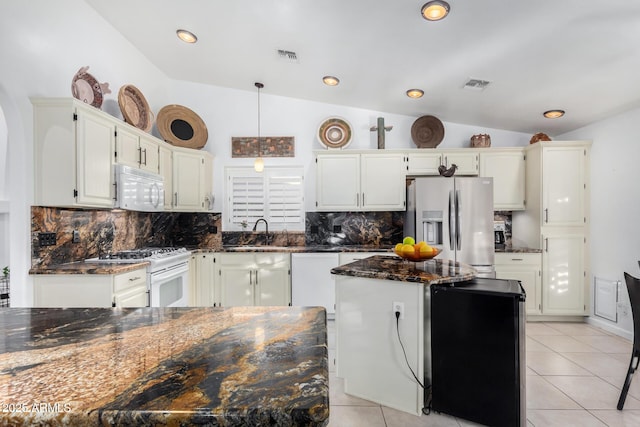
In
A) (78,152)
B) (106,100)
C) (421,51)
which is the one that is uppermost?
(421,51)

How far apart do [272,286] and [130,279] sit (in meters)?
1.67

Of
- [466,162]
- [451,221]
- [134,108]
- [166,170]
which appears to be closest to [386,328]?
[451,221]

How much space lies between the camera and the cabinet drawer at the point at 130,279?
8.21 ft

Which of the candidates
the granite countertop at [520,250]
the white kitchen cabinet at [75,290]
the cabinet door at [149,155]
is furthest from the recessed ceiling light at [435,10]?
the white kitchen cabinet at [75,290]

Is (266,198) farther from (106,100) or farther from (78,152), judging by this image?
(78,152)

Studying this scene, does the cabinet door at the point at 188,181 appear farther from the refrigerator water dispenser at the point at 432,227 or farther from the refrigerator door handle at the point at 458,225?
the refrigerator door handle at the point at 458,225

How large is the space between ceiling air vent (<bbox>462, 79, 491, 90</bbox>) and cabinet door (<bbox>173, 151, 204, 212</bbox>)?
10.9 ft

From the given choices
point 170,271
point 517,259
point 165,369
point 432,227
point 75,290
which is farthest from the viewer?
point 517,259

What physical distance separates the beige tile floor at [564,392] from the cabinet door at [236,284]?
1.25 m

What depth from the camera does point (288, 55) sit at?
10.9ft

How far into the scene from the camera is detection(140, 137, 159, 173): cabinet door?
338 cm

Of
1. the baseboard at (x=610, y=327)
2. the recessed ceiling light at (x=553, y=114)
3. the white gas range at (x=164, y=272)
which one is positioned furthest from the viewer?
the recessed ceiling light at (x=553, y=114)

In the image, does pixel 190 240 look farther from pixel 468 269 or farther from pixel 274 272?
pixel 468 269

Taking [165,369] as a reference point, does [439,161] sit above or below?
above
